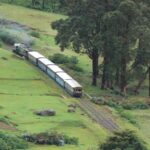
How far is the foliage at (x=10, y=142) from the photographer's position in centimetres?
5886

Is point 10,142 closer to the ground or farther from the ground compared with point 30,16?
closer to the ground

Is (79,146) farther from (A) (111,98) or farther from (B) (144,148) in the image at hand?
(A) (111,98)

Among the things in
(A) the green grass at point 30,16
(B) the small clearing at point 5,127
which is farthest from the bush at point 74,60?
(B) the small clearing at point 5,127

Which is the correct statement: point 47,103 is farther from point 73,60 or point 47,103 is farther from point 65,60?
point 73,60

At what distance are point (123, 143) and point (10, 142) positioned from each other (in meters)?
10.9

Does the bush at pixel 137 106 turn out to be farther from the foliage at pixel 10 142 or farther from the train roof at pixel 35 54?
the foliage at pixel 10 142

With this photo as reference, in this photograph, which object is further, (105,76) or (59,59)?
(59,59)

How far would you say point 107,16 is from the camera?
305 feet

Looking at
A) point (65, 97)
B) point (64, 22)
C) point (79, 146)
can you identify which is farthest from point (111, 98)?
point (79, 146)

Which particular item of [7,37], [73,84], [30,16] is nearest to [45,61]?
[73,84]

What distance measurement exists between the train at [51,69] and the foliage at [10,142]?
29034 millimetres

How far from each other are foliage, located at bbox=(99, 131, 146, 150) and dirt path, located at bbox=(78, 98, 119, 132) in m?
14.6

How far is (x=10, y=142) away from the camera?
60.6 m

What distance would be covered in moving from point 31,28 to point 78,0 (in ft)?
123
